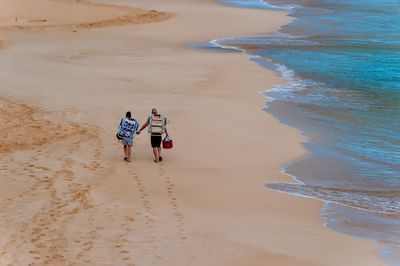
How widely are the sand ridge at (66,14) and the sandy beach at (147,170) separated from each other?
1004 centimetres

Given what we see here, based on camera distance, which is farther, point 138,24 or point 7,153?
point 138,24

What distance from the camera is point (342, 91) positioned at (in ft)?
88.5

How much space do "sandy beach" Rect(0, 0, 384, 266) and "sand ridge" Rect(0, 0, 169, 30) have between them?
1004cm

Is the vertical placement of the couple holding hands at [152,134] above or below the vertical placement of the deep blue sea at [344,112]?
above

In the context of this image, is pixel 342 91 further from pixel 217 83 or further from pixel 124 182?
pixel 124 182

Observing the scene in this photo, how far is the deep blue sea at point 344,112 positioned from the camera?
1439 cm

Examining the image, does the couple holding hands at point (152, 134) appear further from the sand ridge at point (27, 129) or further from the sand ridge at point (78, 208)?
the sand ridge at point (27, 129)

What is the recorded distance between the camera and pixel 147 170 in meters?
16.0

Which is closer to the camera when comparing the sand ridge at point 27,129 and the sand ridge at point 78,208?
the sand ridge at point 78,208

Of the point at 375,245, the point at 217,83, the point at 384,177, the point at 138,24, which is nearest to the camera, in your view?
the point at 375,245

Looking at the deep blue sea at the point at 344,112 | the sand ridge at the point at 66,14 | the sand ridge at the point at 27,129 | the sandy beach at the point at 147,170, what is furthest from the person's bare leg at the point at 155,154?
the sand ridge at the point at 66,14

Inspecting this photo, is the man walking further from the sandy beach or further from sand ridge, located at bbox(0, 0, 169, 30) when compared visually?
sand ridge, located at bbox(0, 0, 169, 30)

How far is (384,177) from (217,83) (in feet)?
35.9

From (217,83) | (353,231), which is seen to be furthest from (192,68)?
(353,231)
